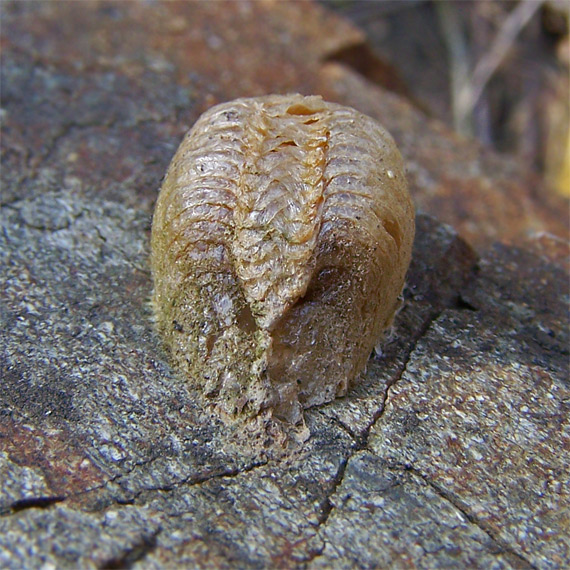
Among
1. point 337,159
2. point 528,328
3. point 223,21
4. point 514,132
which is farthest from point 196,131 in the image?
point 514,132

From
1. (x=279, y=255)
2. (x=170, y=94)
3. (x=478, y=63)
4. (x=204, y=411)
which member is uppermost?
(x=478, y=63)

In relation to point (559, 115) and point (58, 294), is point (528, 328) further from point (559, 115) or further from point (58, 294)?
point (559, 115)

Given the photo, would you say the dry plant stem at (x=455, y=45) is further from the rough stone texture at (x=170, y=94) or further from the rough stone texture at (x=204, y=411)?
the rough stone texture at (x=204, y=411)

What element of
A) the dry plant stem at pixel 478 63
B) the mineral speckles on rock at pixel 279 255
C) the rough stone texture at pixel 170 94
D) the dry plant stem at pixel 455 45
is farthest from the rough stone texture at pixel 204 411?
the dry plant stem at pixel 455 45

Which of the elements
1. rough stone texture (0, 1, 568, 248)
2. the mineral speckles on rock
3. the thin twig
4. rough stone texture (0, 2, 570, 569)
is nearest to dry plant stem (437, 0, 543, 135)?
the thin twig

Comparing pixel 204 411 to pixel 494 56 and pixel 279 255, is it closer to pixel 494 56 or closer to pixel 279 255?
pixel 279 255

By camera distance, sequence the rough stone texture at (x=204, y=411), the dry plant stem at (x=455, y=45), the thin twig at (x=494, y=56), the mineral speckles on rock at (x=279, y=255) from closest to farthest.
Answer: the rough stone texture at (x=204, y=411), the mineral speckles on rock at (x=279, y=255), the thin twig at (x=494, y=56), the dry plant stem at (x=455, y=45)

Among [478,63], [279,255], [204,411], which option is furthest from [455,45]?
[204,411]
